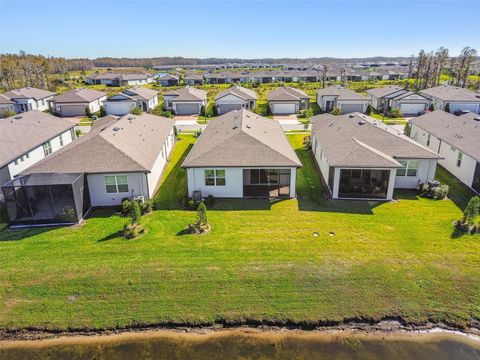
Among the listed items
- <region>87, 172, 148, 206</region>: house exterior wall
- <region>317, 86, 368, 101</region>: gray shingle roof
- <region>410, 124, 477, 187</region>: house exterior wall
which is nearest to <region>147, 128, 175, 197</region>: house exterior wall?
<region>87, 172, 148, 206</region>: house exterior wall

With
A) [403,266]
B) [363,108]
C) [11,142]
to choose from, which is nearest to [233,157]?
[403,266]

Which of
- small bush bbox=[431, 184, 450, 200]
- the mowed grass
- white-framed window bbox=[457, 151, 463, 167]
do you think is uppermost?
white-framed window bbox=[457, 151, 463, 167]

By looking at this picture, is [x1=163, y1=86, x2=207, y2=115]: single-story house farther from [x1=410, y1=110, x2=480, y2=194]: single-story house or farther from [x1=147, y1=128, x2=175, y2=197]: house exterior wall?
[x1=410, y1=110, x2=480, y2=194]: single-story house

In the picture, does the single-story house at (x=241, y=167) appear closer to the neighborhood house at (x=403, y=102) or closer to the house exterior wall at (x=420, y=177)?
the house exterior wall at (x=420, y=177)

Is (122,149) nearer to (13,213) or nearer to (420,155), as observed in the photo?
(13,213)

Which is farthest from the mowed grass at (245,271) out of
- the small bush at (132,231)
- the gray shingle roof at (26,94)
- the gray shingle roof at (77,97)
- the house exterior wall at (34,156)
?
the gray shingle roof at (26,94)
